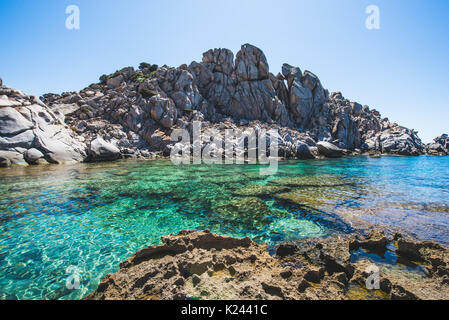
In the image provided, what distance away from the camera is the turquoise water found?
596cm

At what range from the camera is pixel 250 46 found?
65.3 meters

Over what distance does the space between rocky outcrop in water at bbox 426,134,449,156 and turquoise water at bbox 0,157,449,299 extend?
8066 cm

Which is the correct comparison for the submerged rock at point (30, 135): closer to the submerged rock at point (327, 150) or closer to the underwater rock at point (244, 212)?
the underwater rock at point (244, 212)

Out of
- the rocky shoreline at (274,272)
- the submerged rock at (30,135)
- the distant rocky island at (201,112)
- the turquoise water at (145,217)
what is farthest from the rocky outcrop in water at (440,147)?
the submerged rock at (30,135)

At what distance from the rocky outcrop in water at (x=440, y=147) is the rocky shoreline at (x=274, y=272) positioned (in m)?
93.0

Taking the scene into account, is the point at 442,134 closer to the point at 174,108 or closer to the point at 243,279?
the point at 174,108

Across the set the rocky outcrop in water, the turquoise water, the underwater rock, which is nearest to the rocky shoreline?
the turquoise water

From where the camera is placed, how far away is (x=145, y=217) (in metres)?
9.86

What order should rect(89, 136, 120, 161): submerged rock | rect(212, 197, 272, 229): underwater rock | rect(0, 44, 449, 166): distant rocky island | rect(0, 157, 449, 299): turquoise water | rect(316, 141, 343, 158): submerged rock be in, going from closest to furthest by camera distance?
rect(0, 157, 449, 299): turquoise water → rect(212, 197, 272, 229): underwater rock → rect(89, 136, 120, 161): submerged rock → rect(0, 44, 449, 166): distant rocky island → rect(316, 141, 343, 158): submerged rock

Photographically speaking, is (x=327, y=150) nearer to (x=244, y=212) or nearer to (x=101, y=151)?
(x=244, y=212)

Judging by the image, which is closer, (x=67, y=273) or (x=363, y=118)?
(x=67, y=273)

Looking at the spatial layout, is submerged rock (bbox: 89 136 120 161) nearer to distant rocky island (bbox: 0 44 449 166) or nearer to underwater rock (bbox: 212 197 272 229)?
distant rocky island (bbox: 0 44 449 166)
